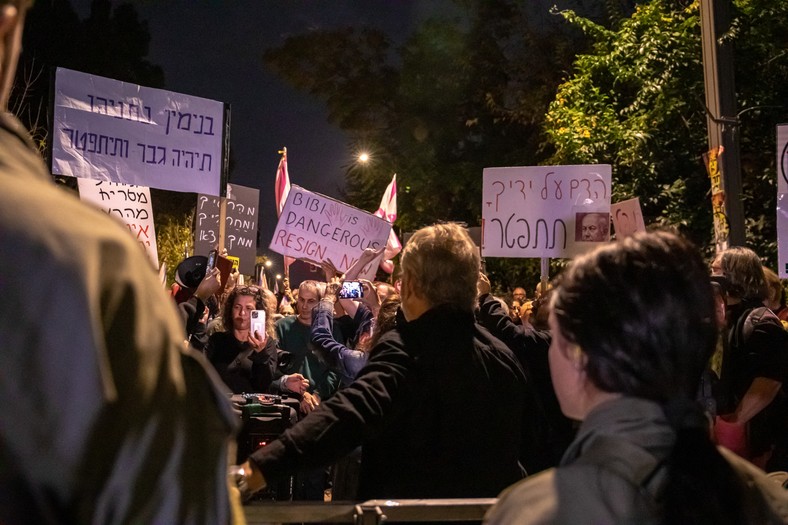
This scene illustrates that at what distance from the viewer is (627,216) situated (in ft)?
27.6

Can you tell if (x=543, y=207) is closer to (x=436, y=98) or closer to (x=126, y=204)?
(x=126, y=204)

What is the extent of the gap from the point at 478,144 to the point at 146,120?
2445 centimetres

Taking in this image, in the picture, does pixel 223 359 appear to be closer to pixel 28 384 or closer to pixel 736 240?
pixel 736 240

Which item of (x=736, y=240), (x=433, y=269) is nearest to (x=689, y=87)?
(x=736, y=240)

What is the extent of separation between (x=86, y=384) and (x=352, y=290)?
675 centimetres

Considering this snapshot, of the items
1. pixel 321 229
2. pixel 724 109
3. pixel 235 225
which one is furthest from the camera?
pixel 235 225

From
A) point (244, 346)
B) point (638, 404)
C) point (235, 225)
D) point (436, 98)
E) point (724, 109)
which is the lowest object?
point (638, 404)

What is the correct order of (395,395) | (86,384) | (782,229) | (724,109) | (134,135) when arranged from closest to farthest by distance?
(86,384), (395,395), (134,135), (782,229), (724,109)

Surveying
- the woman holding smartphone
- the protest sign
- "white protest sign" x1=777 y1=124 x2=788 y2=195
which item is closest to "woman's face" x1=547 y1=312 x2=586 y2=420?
the woman holding smartphone

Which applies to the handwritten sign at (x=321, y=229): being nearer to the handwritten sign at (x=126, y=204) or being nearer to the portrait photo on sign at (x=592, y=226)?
the handwritten sign at (x=126, y=204)

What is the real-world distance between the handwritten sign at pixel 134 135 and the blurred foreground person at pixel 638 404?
5.14m

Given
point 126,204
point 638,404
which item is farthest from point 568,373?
point 126,204

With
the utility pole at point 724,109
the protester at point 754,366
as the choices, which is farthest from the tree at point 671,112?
the protester at point 754,366

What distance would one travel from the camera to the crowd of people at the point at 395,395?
0.87 metres
